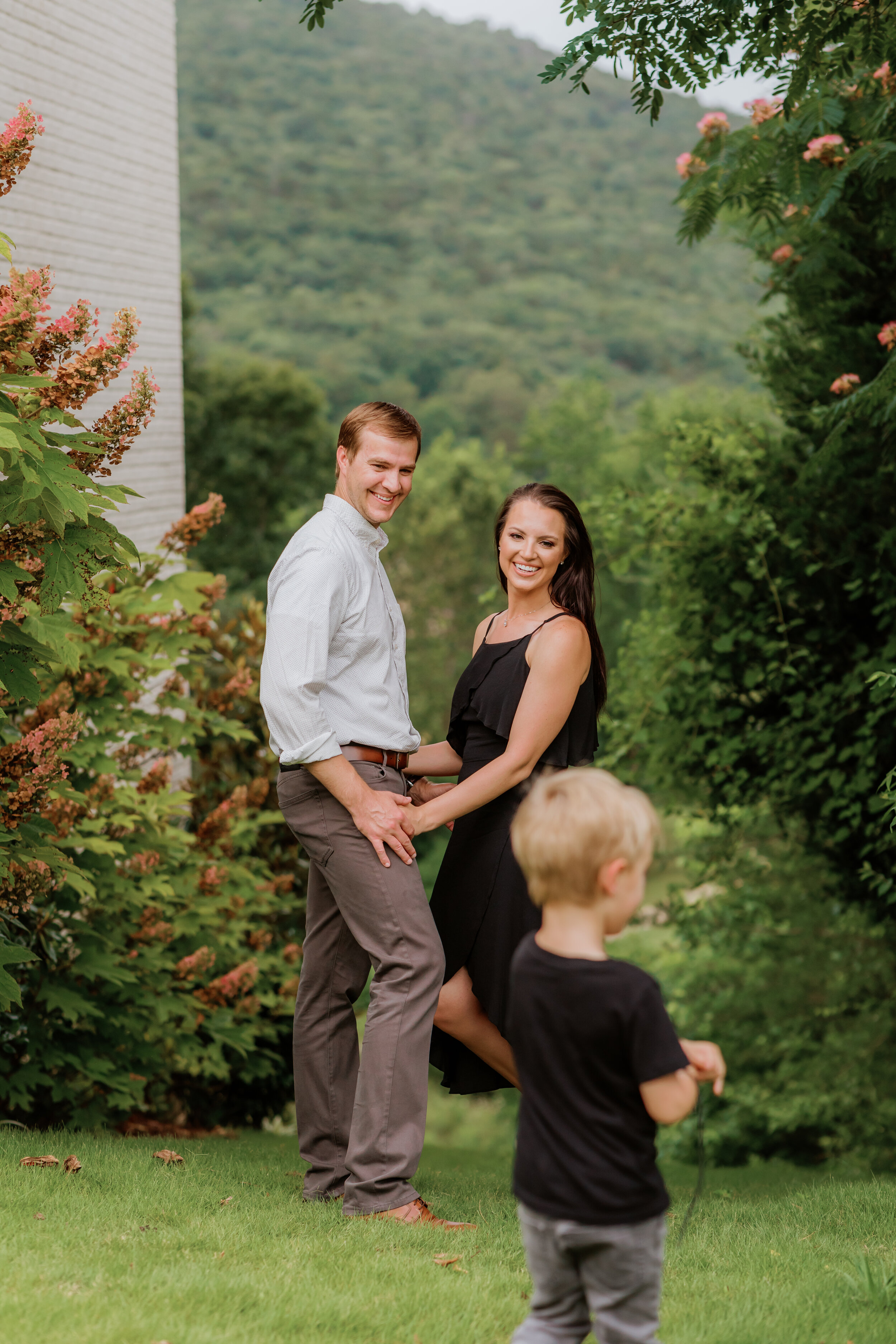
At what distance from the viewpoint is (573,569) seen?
162 inches

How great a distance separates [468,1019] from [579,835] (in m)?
2.14

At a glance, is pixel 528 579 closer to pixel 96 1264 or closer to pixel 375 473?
pixel 375 473

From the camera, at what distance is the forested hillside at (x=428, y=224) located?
52500 millimetres

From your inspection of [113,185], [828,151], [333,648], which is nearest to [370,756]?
[333,648]

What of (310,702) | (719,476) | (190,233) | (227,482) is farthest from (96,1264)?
(190,233)

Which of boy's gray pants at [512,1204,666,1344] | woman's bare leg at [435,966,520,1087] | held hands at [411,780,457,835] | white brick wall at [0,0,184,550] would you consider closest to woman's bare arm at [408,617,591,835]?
held hands at [411,780,457,835]

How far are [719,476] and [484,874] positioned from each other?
4.40 metres

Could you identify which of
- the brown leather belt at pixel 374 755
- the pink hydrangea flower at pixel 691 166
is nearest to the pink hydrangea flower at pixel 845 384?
the pink hydrangea flower at pixel 691 166

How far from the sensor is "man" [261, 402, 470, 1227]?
12.0 feet

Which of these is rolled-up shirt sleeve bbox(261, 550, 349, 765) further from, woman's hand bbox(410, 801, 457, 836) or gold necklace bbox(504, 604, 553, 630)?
gold necklace bbox(504, 604, 553, 630)

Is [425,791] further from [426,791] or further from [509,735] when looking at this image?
[509,735]

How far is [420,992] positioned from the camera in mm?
3730

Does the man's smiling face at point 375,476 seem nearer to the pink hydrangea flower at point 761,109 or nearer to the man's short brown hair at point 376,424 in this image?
the man's short brown hair at point 376,424

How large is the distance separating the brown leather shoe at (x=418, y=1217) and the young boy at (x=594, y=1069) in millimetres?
1405
